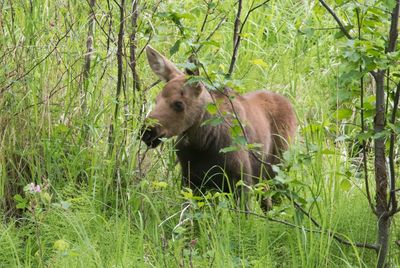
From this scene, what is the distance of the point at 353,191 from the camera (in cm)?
704

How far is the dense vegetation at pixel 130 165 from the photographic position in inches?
218

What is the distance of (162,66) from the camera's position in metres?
7.10

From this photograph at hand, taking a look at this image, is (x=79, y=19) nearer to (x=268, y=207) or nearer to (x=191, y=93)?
(x=191, y=93)

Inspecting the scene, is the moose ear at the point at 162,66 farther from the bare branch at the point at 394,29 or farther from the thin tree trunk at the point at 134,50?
the bare branch at the point at 394,29

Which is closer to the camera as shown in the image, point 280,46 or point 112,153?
point 112,153

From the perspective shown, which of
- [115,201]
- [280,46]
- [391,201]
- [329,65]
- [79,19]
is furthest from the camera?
[280,46]

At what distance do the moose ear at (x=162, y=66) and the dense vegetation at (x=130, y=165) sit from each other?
0.19 metres

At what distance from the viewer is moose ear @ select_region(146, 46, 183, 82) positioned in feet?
23.2

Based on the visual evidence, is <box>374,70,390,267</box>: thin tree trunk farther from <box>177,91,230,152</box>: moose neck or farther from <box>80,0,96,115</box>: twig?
<box>80,0,96,115</box>: twig

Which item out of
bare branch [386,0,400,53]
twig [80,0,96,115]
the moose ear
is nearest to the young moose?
the moose ear

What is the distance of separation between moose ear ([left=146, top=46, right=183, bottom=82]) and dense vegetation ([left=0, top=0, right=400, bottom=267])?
0.63 ft

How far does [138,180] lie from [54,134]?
665mm

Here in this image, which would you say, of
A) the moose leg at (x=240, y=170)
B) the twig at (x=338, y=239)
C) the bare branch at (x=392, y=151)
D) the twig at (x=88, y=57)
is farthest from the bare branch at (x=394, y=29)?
the twig at (x=88, y=57)

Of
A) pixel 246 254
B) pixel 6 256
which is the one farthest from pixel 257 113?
pixel 6 256
